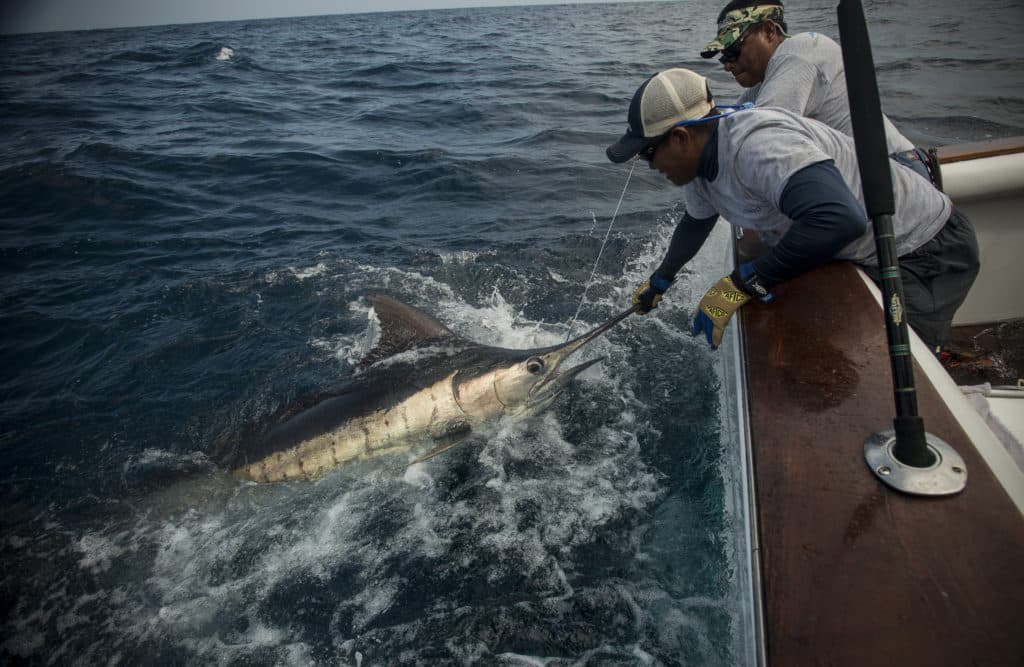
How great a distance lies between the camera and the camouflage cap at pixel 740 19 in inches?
130

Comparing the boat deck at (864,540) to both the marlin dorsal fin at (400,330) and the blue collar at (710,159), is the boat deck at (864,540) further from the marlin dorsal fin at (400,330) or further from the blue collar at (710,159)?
the marlin dorsal fin at (400,330)

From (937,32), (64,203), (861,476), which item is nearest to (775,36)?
(861,476)

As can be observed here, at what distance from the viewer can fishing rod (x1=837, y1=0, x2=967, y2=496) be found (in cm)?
147

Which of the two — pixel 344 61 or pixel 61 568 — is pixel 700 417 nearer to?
pixel 61 568

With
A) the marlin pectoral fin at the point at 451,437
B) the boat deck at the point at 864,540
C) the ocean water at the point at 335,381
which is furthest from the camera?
the marlin pectoral fin at the point at 451,437

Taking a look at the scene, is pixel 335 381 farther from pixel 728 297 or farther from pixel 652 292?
pixel 728 297

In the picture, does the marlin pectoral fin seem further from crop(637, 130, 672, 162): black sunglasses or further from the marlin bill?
crop(637, 130, 672, 162): black sunglasses

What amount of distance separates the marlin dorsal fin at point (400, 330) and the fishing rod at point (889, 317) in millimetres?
2279

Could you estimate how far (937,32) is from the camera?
16.0m

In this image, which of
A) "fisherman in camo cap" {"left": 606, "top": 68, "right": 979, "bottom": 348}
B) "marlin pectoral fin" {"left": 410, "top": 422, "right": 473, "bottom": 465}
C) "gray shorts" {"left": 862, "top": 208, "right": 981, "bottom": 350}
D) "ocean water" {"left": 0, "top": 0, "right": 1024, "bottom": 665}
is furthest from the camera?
"marlin pectoral fin" {"left": 410, "top": 422, "right": 473, "bottom": 465}

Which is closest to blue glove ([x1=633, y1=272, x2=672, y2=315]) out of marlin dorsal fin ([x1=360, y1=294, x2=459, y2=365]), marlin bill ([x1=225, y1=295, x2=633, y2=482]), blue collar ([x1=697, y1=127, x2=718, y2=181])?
marlin bill ([x1=225, y1=295, x2=633, y2=482])

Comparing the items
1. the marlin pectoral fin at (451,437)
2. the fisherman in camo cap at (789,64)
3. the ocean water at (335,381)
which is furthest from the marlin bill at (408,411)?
the fisherman in camo cap at (789,64)

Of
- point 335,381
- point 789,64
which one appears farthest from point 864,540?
point 335,381

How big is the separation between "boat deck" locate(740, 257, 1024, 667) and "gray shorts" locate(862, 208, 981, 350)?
714 mm
